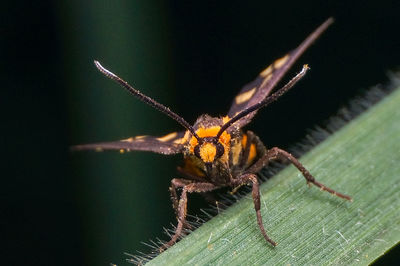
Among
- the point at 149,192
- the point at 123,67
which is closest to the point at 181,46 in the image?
the point at 123,67

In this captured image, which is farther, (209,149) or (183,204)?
(209,149)

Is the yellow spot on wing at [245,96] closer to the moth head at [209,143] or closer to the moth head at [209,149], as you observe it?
the moth head at [209,143]

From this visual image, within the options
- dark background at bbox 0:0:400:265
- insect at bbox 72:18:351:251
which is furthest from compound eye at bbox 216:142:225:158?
dark background at bbox 0:0:400:265

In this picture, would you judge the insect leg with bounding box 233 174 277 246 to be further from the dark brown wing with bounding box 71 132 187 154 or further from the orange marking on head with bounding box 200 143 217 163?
the dark brown wing with bounding box 71 132 187 154

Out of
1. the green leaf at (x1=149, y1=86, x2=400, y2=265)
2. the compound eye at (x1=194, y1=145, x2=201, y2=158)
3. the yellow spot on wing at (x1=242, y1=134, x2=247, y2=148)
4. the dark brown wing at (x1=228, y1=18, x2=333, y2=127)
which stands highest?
the dark brown wing at (x1=228, y1=18, x2=333, y2=127)

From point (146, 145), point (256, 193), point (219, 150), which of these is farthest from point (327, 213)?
point (146, 145)

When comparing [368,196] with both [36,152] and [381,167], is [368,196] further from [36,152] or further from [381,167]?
[36,152]

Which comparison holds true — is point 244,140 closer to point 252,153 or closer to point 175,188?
point 252,153
